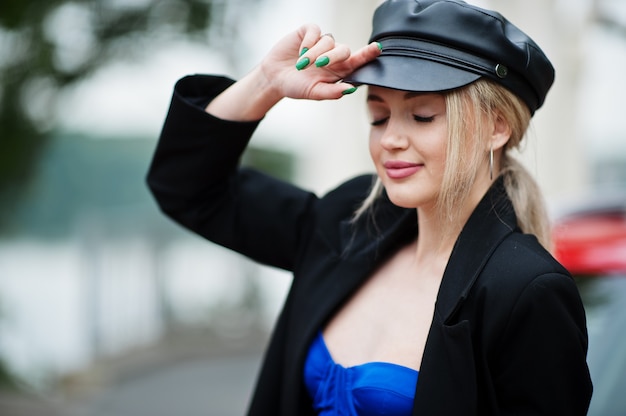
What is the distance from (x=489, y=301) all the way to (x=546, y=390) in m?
0.22

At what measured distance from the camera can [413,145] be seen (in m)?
1.94

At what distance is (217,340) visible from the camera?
7.50 m

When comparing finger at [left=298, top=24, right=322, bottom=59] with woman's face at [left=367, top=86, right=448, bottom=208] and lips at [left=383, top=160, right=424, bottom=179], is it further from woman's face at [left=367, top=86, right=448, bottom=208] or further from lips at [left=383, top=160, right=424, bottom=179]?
lips at [left=383, top=160, right=424, bottom=179]

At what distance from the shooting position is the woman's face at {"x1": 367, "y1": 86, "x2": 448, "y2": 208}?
1.92m

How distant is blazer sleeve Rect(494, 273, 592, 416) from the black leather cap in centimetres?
48

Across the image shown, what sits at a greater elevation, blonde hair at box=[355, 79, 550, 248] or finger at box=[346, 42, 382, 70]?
finger at box=[346, 42, 382, 70]

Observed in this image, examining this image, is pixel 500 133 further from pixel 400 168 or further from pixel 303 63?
pixel 303 63

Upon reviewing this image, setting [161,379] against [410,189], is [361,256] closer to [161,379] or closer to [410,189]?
[410,189]

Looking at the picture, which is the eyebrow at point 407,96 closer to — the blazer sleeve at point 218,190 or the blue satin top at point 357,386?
the blazer sleeve at point 218,190

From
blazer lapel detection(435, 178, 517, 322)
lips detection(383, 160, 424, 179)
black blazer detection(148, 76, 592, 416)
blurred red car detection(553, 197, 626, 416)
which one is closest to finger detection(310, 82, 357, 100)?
lips detection(383, 160, 424, 179)

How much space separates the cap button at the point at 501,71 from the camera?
186 centimetres

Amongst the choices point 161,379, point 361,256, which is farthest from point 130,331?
point 361,256

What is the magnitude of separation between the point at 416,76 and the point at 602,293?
4.35 ft

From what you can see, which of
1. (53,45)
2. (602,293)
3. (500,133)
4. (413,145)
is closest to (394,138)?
(413,145)
